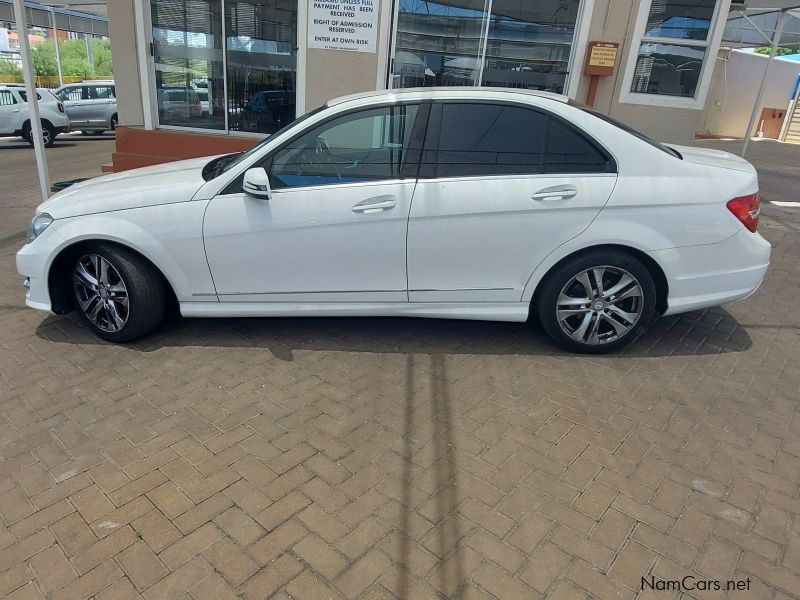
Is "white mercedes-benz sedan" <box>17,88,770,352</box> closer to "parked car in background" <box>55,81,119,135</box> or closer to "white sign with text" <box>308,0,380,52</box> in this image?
"white sign with text" <box>308,0,380,52</box>

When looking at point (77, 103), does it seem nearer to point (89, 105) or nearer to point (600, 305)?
point (89, 105)

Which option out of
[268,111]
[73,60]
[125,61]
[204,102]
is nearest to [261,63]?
[268,111]

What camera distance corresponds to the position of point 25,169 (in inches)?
432

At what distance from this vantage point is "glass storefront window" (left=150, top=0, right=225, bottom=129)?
772 cm

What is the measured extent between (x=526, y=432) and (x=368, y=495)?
97 cm

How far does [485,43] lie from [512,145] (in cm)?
461

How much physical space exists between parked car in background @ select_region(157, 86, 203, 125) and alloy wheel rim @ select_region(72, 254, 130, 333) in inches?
201

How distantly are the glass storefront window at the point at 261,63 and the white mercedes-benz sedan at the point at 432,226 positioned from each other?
461 cm

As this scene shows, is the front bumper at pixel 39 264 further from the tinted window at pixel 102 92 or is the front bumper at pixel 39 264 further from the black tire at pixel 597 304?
the tinted window at pixel 102 92

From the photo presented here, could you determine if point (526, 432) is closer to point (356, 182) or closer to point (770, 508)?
point (770, 508)

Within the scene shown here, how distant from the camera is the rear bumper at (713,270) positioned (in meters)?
Answer: 3.59

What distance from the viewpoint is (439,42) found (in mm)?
7477

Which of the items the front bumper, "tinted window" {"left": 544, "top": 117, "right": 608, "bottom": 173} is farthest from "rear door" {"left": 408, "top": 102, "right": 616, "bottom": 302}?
the front bumper

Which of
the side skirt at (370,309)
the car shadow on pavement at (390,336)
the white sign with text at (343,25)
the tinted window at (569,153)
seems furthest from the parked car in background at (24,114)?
the tinted window at (569,153)
